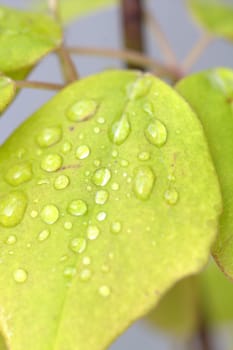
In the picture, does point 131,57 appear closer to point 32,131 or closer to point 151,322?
point 32,131

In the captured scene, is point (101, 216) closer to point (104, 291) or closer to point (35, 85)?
Answer: point (104, 291)

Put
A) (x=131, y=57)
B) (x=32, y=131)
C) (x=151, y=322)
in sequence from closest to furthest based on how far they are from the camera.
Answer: (x=32, y=131) < (x=131, y=57) < (x=151, y=322)

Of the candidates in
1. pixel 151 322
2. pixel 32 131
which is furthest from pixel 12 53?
pixel 151 322

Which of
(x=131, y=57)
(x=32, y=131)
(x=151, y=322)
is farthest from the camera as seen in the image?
(x=151, y=322)

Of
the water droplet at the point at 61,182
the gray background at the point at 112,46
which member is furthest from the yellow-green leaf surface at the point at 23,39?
the gray background at the point at 112,46

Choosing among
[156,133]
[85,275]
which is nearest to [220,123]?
[156,133]

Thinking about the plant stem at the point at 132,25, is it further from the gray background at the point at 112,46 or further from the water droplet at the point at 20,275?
the gray background at the point at 112,46
